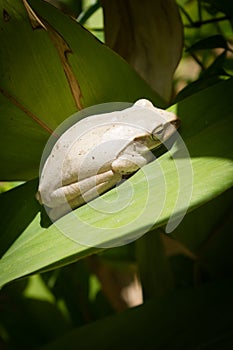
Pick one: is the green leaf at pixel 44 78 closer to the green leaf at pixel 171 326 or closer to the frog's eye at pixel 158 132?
the frog's eye at pixel 158 132

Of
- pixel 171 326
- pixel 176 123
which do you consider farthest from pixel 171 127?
pixel 171 326

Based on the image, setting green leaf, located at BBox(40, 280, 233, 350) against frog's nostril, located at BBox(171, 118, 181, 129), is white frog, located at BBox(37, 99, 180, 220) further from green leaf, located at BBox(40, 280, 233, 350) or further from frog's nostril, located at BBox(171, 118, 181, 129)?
green leaf, located at BBox(40, 280, 233, 350)

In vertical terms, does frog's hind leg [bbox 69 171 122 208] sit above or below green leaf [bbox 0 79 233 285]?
below

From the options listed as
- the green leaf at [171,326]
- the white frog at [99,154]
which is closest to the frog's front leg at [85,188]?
the white frog at [99,154]

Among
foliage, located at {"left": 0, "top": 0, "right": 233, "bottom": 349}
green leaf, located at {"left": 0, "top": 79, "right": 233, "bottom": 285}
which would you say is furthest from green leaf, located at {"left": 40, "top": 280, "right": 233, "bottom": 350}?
green leaf, located at {"left": 0, "top": 79, "right": 233, "bottom": 285}

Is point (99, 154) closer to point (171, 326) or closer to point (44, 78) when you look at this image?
point (44, 78)

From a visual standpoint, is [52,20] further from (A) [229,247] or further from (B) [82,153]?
(A) [229,247]

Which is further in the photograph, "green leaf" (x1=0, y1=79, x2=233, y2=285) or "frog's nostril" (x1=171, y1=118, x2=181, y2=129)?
"frog's nostril" (x1=171, y1=118, x2=181, y2=129)
